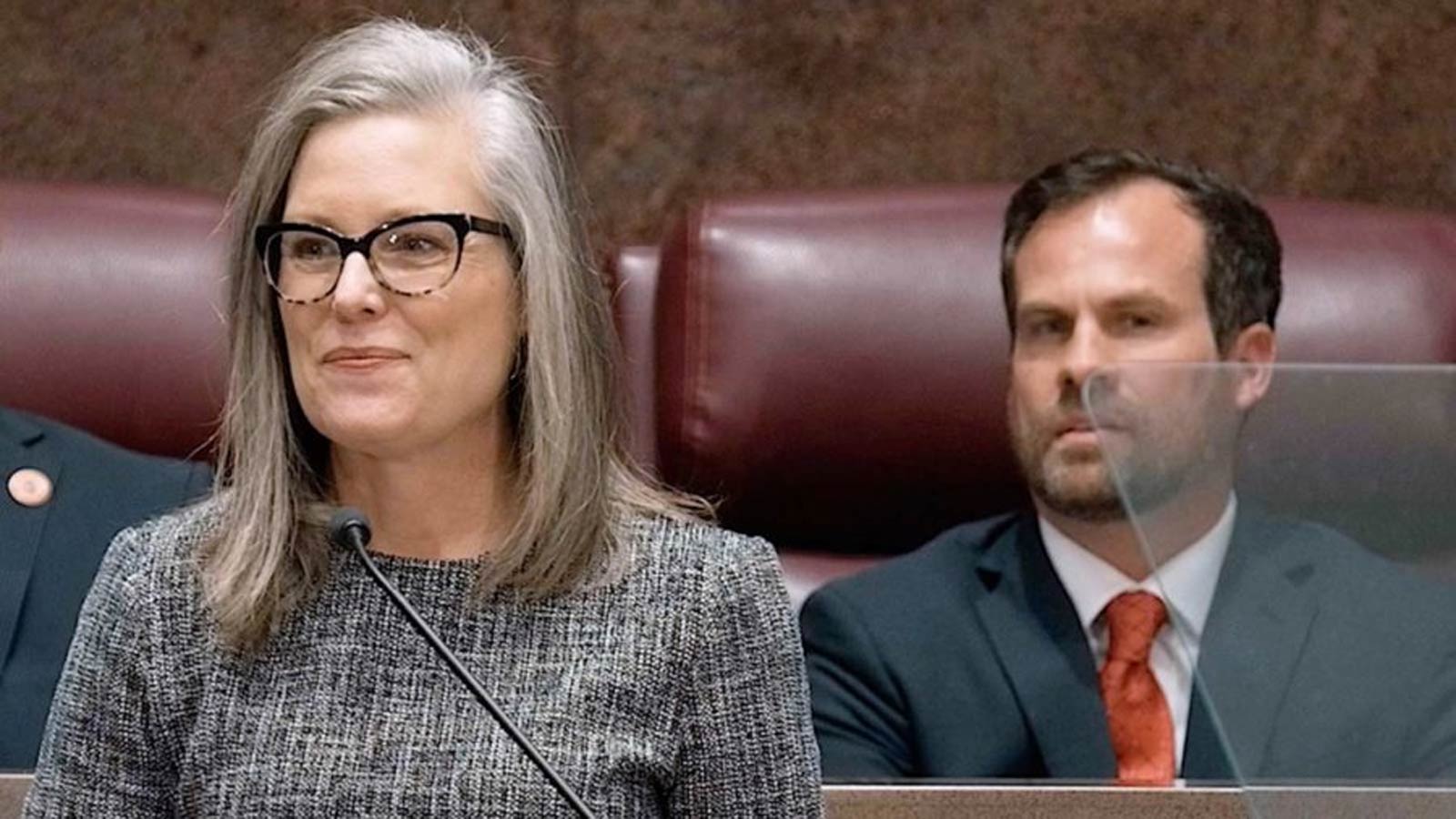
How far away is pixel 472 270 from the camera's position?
1.19 metres

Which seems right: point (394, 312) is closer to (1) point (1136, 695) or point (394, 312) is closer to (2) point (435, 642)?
(2) point (435, 642)

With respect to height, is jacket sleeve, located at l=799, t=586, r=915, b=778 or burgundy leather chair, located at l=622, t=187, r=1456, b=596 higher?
burgundy leather chair, located at l=622, t=187, r=1456, b=596

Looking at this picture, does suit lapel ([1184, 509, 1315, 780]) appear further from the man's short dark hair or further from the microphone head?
the man's short dark hair

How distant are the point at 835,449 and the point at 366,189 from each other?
61cm

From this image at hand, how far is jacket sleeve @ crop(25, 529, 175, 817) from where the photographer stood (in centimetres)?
116

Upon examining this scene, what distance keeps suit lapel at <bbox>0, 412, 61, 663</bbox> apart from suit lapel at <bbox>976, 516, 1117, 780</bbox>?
59 cm

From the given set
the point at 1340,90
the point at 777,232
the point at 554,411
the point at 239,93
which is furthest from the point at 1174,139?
the point at 554,411

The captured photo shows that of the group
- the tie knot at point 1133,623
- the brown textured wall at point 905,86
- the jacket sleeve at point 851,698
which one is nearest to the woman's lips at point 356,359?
the jacket sleeve at point 851,698

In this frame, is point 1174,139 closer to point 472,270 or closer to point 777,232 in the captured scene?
point 777,232

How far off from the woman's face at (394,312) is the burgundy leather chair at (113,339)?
0.56 meters

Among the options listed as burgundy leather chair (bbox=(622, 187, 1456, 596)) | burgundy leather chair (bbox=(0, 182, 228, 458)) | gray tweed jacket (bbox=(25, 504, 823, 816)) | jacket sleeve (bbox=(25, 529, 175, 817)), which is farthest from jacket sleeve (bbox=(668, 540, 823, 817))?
burgundy leather chair (bbox=(0, 182, 228, 458))

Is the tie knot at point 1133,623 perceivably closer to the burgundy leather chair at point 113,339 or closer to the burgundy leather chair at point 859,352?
the burgundy leather chair at point 859,352

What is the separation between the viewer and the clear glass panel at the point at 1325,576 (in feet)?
3.08

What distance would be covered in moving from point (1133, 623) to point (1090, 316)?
0.70 ft
